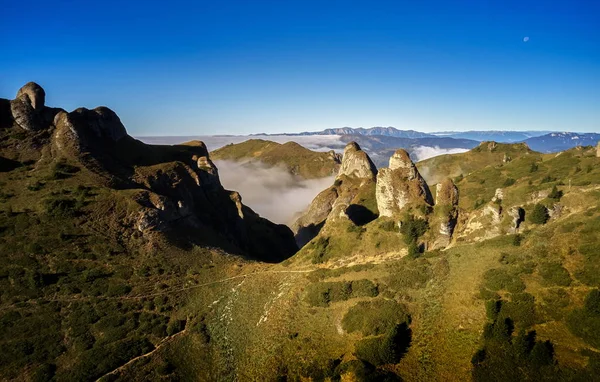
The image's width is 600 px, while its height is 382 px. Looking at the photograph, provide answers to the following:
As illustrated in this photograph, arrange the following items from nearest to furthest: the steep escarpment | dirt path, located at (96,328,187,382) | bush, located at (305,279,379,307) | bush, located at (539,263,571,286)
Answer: bush, located at (539,263,571,286) < dirt path, located at (96,328,187,382) < bush, located at (305,279,379,307) < the steep escarpment

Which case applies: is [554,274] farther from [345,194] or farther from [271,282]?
[345,194]

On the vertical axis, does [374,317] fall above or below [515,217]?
below

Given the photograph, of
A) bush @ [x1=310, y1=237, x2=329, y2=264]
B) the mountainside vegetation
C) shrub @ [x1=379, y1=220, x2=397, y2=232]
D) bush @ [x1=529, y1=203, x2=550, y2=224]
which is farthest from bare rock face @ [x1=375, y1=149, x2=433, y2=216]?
bush @ [x1=529, y1=203, x2=550, y2=224]

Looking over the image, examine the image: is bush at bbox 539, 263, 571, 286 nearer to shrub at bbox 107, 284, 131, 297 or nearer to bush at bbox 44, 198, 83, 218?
shrub at bbox 107, 284, 131, 297

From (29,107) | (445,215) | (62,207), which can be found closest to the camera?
(445,215)

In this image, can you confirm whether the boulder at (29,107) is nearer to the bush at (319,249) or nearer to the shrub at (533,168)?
the bush at (319,249)

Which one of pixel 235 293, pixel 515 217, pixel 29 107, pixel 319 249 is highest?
pixel 29 107

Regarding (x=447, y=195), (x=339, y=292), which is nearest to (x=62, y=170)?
(x=339, y=292)
